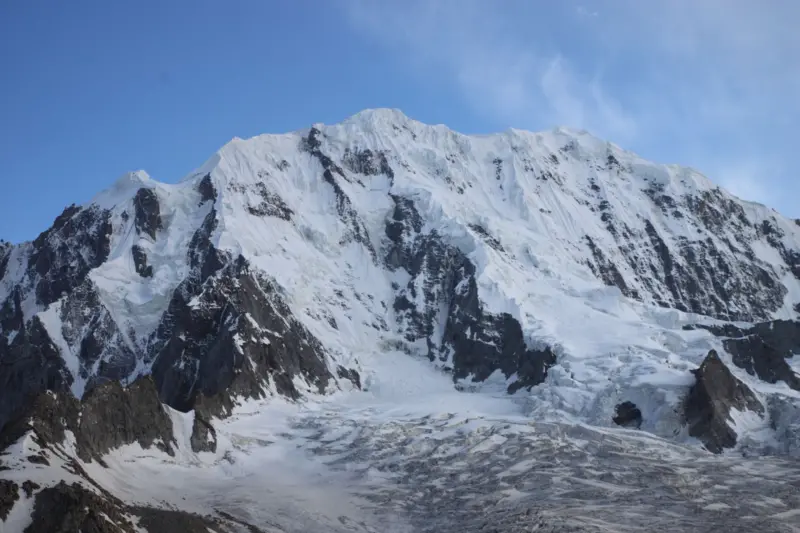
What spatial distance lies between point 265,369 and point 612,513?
3545 inches

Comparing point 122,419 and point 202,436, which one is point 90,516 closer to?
point 122,419

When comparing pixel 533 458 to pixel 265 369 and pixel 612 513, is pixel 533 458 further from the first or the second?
pixel 265 369

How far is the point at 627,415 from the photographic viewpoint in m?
177

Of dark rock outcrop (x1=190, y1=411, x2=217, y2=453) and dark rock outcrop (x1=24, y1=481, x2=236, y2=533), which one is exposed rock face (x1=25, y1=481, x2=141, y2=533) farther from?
dark rock outcrop (x1=190, y1=411, x2=217, y2=453)

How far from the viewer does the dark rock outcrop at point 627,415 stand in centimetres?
17525

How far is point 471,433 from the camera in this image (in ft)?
543

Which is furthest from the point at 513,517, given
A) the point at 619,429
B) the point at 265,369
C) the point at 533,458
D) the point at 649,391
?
the point at 265,369

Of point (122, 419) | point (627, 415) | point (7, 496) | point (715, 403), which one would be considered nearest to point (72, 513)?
point (7, 496)

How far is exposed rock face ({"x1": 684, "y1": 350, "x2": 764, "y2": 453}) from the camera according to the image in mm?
166125

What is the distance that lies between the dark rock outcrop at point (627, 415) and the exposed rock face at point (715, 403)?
29.8ft

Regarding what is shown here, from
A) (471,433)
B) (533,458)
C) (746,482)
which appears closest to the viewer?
(746,482)

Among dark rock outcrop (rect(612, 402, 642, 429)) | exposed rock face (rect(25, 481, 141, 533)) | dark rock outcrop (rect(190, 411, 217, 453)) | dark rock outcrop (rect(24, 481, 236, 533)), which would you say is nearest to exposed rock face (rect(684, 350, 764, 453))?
dark rock outcrop (rect(612, 402, 642, 429))

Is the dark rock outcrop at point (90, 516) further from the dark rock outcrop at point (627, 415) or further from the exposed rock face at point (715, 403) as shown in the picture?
the exposed rock face at point (715, 403)

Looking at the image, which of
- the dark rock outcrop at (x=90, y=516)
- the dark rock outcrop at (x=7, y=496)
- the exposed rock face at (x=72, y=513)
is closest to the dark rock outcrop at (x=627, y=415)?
the dark rock outcrop at (x=90, y=516)
